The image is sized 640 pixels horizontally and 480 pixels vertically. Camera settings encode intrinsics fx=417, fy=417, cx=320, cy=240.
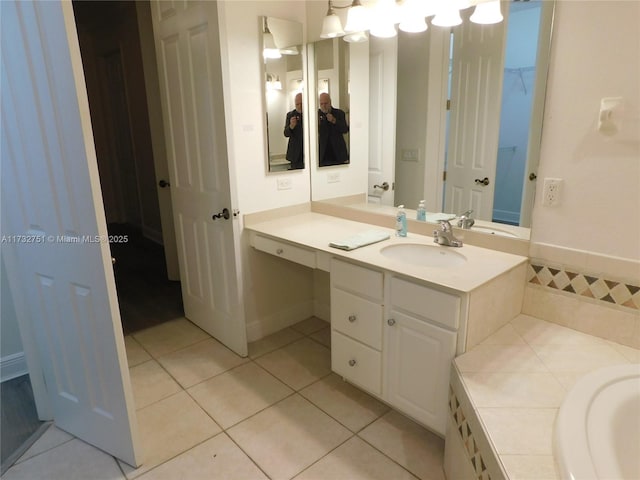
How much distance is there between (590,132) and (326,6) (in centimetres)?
162

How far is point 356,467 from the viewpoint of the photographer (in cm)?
174

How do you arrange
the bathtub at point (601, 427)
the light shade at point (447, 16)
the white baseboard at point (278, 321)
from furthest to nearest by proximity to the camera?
the white baseboard at point (278, 321)
the light shade at point (447, 16)
the bathtub at point (601, 427)

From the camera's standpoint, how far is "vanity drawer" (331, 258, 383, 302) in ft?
6.08

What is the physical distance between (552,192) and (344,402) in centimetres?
139

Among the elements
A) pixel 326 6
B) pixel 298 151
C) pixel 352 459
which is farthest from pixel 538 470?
pixel 326 6

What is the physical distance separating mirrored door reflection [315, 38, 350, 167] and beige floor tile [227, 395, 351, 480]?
1527 mm

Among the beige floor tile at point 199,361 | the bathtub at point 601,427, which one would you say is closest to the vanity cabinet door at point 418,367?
the bathtub at point 601,427

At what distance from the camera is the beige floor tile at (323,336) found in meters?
2.72

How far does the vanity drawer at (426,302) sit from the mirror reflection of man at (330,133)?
46.9 inches

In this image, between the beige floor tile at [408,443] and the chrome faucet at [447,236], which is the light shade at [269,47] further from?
the beige floor tile at [408,443]

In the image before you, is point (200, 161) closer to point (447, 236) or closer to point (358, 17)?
point (358, 17)

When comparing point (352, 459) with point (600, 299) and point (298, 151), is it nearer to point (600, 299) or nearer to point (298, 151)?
point (600, 299)

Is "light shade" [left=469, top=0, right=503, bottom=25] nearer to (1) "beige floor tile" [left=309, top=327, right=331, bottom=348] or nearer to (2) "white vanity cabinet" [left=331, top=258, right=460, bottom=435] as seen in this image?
(2) "white vanity cabinet" [left=331, top=258, right=460, bottom=435]

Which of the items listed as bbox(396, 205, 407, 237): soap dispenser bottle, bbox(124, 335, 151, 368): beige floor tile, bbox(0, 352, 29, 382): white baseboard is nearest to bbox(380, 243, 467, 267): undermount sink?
bbox(396, 205, 407, 237): soap dispenser bottle
